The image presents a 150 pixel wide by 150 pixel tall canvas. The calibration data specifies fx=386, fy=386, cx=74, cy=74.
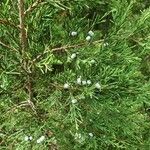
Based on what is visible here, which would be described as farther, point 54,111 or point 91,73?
point 54,111

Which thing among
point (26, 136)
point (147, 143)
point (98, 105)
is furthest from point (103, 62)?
point (147, 143)

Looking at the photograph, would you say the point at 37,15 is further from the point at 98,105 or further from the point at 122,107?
the point at 122,107

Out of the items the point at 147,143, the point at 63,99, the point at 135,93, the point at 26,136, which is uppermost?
the point at 135,93

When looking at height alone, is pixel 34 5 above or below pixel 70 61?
above

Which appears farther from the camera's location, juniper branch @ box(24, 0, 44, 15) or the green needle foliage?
the green needle foliage

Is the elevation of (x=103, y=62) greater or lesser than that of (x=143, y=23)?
lesser

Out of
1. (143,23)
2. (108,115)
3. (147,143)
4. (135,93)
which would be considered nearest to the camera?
(143,23)

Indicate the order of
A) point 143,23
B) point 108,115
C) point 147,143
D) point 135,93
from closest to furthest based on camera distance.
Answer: point 143,23
point 135,93
point 108,115
point 147,143

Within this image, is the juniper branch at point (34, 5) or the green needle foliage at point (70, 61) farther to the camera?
the green needle foliage at point (70, 61)

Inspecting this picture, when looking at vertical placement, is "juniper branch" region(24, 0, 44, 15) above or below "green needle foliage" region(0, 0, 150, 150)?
above

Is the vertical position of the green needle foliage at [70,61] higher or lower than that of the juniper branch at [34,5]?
lower

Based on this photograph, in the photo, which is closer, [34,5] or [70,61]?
[34,5]
